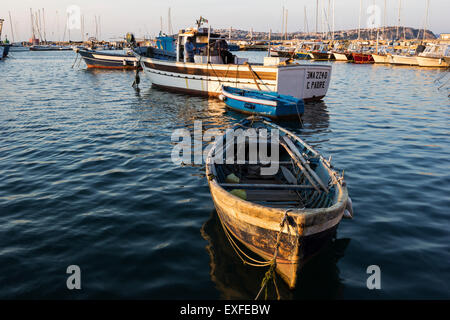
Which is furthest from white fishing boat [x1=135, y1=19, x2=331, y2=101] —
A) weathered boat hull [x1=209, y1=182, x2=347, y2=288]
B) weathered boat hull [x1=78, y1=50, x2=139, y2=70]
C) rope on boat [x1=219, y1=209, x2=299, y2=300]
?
weathered boat hull [x1=78, y1=50, x2=139, y2=70]

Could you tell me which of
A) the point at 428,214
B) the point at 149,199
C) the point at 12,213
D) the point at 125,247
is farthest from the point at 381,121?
the point at 12,213

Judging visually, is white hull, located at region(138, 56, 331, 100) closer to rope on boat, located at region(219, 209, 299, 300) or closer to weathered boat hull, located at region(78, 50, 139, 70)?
rope on boat, located at region(219, 209, 299, 300)

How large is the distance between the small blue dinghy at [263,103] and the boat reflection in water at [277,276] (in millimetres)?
11401

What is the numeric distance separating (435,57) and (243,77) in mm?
42479

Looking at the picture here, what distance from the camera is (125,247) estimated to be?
6.25 meters

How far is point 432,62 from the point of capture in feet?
154

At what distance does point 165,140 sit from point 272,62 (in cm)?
1015

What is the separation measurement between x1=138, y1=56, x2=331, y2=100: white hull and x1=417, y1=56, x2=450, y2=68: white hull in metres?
36.3

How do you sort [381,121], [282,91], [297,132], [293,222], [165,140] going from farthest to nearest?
1. [282,91]
2. [381,121]
3. [297,132]
4. [165,140]
5. [293,222]

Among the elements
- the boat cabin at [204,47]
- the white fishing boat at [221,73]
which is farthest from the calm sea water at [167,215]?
the boat cabin at [204,47]

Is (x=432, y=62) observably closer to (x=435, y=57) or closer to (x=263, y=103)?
(x=435, y=57)

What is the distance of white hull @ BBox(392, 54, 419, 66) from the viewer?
50.8 metres

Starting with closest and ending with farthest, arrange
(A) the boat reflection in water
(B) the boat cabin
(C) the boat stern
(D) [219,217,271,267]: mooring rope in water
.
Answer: (A) the boat reflection in water
(D) [219,217,271,267]: mooring rope in water
(C) the boat stern
(B) the boat cabin
